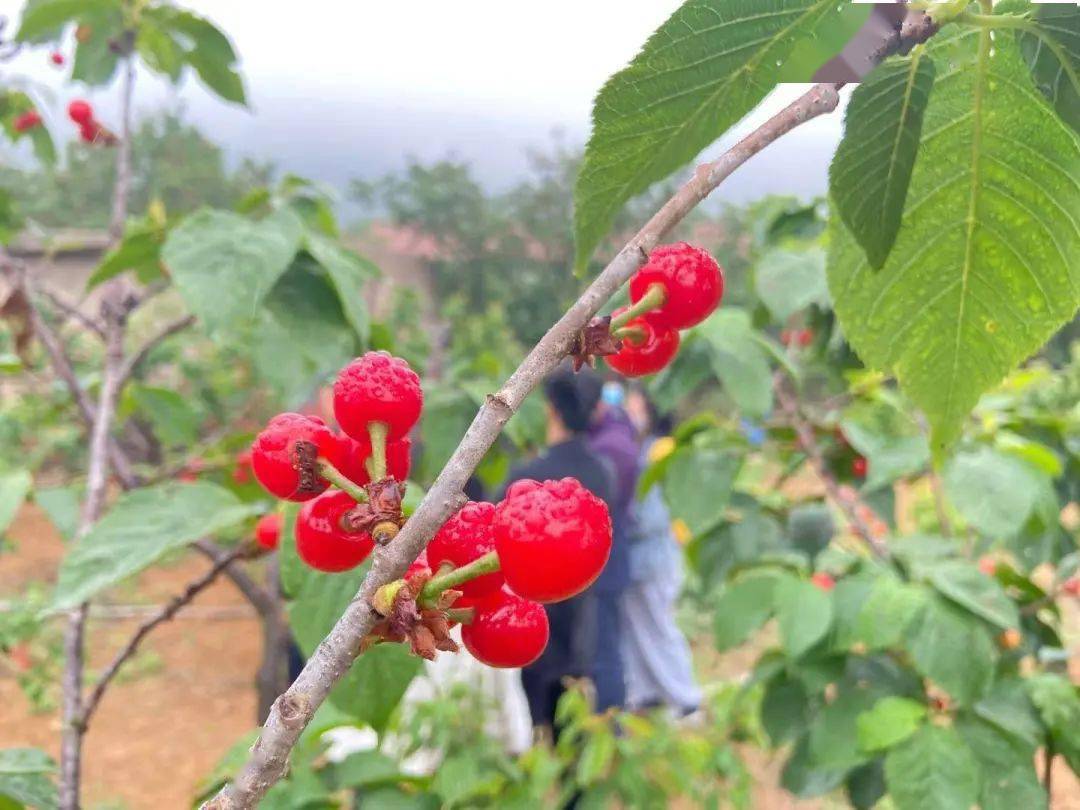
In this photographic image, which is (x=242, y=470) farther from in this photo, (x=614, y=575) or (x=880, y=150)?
(x=614, y=575)

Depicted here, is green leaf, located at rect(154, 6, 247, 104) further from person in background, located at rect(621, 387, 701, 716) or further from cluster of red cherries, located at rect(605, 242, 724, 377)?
person in background, located at rect(621, 387, 701, 716)

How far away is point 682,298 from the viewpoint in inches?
20.4

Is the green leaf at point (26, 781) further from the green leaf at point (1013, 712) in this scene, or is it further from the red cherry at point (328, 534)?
the green leaf at point (1013, 712)

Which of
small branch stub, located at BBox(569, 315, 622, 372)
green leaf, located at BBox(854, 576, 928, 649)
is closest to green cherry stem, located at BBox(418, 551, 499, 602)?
small branch stub, located at BBox(569, 315, 622, 372)

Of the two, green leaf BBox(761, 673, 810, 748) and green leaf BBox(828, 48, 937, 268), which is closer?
green leaf BBox(828, 48, 937, 268)

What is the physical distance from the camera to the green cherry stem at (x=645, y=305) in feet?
1.56

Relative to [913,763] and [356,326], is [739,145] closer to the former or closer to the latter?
[356,326]

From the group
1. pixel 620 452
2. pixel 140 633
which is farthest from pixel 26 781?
pixel 620 452

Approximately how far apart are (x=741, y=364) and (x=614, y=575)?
2.27m

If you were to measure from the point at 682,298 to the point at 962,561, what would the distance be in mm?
1061

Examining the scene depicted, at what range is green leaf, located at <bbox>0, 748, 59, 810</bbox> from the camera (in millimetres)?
768

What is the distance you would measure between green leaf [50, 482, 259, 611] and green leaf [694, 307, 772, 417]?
83 cm

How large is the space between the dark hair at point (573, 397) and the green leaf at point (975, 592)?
1702mm

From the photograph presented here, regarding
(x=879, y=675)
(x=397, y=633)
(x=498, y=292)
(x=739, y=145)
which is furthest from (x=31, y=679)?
(x=498, y=292)
